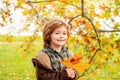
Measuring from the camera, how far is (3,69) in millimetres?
8906

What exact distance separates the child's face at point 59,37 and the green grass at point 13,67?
460 cm

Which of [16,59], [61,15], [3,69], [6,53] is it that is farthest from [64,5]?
[6,53]

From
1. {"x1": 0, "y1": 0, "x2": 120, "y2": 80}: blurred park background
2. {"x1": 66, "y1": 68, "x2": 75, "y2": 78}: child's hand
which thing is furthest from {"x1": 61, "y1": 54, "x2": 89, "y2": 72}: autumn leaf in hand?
{"x1": 0, "y1": 0, "x2": 120, "y2": 80}: blurred park background

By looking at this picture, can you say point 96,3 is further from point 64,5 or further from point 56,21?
point 56,21

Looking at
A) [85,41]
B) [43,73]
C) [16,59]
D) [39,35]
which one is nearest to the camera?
[43,73]

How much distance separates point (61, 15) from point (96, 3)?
557 millimetres

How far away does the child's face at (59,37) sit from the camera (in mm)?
3432

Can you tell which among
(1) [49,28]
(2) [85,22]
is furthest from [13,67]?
(1) [49,28]

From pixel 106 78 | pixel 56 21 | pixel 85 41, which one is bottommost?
pixel 106 78

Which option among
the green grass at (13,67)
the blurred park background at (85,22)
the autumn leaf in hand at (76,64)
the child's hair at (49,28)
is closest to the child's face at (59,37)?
the child's hair at (49,28)

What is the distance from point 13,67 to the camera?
9055 millimetres

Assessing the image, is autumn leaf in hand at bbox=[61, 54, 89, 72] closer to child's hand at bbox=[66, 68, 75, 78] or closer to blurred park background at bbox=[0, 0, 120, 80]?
child's hand at bbox=[66, 68, 75, 78]

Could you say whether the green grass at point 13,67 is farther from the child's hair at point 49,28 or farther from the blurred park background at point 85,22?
the child's hair at point 49,28

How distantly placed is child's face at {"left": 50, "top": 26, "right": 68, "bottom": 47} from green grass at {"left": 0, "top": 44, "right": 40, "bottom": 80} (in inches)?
181
